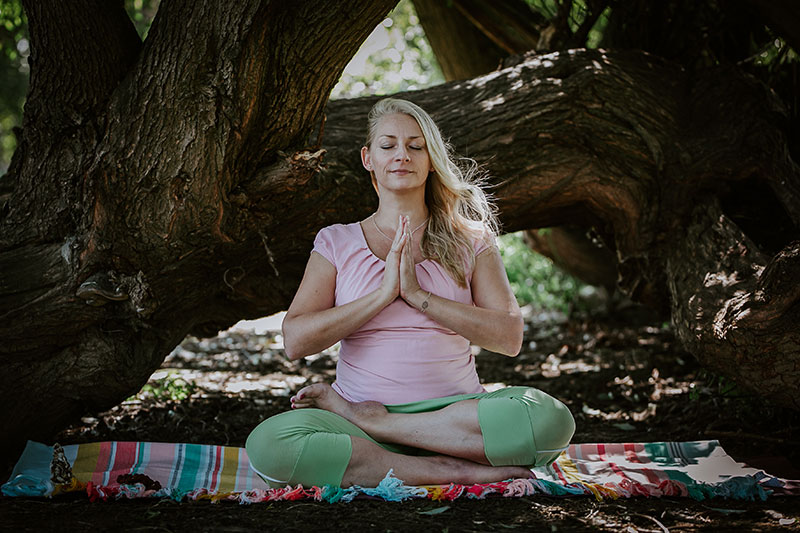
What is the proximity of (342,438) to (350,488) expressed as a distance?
0.67 ft

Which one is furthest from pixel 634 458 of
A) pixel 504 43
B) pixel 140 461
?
pixel 504 43

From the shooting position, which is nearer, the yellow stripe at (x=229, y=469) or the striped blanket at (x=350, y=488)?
the striped blanket at (x=350, y=488)

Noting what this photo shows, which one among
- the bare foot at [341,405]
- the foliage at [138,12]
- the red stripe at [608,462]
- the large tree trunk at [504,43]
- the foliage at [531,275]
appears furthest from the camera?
the foliage at [531,275]

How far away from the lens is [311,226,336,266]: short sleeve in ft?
12.1

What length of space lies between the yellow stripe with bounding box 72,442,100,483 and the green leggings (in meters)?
0.82

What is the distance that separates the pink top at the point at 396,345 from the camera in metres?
3.50

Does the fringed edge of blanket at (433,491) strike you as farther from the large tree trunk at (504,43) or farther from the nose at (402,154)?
the large tree trunk at (504,43)

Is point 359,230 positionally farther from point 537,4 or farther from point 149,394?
point 537,4

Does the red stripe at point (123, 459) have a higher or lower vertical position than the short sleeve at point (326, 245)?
lower

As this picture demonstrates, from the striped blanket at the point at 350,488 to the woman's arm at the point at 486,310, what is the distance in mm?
651

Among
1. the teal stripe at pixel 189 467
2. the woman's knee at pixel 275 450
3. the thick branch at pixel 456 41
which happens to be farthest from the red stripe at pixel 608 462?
the thick branch at pixel 456 41

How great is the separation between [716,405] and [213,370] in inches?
156

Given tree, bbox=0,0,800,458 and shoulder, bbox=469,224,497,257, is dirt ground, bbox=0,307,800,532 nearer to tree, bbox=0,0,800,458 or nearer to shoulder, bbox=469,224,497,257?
tree, bbox=0,0,800,458

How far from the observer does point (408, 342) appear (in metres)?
3.51
